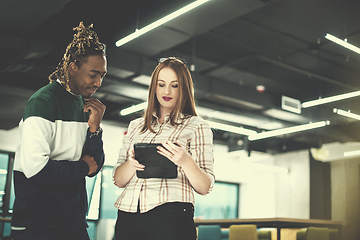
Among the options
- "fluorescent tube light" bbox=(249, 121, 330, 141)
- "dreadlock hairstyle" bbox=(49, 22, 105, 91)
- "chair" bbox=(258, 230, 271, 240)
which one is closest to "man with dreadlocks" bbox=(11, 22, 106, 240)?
"dreadlock hairstyle" bbox=(49, 22, 105, 91)

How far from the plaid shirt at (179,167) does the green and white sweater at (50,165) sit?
169mm

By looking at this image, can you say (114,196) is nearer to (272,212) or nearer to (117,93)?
(117,93)

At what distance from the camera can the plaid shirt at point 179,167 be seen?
136cm

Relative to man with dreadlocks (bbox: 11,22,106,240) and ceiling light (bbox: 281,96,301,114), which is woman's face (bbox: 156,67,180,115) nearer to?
man with dreadlocks (bbox: 11,22,106,240)

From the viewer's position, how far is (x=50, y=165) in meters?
1.29

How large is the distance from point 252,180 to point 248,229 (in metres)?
7.71

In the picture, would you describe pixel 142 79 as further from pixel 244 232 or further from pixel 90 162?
pixel 90 162

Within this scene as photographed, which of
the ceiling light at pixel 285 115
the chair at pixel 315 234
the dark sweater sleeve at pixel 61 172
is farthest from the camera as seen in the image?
the ceiling light at pixel 285 115

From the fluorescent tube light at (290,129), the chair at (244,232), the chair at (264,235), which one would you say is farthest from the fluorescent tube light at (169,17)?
the fluorescent tube light at (290,129)

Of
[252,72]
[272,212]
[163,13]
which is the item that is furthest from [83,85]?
[272,212]

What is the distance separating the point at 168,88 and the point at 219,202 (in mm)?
11266

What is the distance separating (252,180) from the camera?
12.8m

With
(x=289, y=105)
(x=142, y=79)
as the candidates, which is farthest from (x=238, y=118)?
(x=142, y=79)

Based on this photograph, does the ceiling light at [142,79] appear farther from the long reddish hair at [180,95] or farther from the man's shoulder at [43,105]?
the man's shoulder at [43,105]
